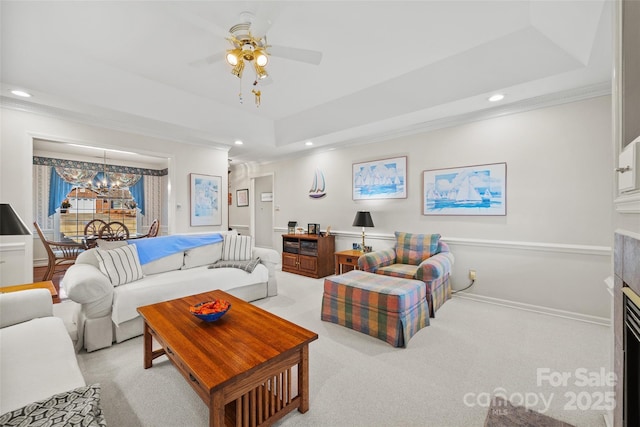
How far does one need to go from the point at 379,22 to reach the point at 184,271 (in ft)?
11.0

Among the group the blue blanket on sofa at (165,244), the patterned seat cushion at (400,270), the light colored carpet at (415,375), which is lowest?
the light colored carpet at (415,375)

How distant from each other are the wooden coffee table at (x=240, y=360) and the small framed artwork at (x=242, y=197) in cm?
541

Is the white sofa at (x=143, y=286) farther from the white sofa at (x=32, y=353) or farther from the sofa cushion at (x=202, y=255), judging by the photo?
the white sofa at (x=32, y=353)

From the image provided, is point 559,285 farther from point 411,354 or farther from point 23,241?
point 23,241

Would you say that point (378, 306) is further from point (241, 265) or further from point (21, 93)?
point (21, 93)

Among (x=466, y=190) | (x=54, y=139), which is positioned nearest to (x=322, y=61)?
(x=466, y=190)

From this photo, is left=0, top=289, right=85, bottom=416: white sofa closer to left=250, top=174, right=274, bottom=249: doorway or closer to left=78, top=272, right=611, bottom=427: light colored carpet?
left=78, top=272, right=611, bottom=427: light colored carpet

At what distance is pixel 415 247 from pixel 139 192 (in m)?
7.68

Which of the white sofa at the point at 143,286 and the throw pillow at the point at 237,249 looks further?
the throw pillow at the point at 237,249

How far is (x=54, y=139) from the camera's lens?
3.41m

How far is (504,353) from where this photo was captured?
2227 millimetres

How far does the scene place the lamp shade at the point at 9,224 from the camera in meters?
1.75

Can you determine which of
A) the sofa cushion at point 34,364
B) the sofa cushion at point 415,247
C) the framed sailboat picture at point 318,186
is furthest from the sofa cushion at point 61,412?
the framed sailboat picture at point 318,186

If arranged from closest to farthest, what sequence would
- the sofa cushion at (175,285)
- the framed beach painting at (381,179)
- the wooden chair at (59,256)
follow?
the sofa cushion at (175,285) → the wooden chair at (59,256) → the framed beach painting at (381,179)
